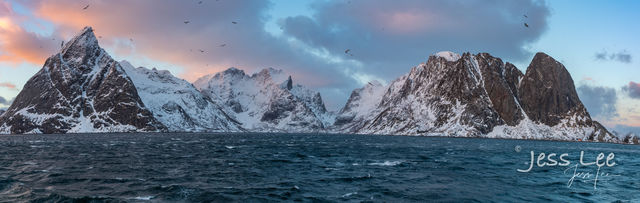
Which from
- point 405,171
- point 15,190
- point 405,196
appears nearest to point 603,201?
point 405,196

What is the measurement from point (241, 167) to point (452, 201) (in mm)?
31940

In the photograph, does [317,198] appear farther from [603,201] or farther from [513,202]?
[603,201]

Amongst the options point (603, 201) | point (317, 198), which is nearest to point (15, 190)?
point (317, 198)

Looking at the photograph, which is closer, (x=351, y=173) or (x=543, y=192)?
(x=543, y=192)

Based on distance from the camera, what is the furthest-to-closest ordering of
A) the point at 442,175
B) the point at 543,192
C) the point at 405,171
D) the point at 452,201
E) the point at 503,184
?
the point at 405,171 → the point at 442,175 → the point at 503,184 → the point at 543,192 → the point at 452,201

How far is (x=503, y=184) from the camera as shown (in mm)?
43188

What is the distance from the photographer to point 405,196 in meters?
34.6

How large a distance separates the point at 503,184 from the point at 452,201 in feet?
45.5

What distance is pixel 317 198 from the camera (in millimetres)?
33156

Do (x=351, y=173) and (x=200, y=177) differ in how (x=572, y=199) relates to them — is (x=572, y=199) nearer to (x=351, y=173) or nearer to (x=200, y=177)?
(x=351, y=173)

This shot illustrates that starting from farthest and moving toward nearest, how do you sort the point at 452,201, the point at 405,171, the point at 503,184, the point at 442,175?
the point at 405,171
the point at 442,175
the point at 503,184
the point at 452,201

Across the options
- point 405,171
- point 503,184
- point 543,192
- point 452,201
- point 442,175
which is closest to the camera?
point 452,201

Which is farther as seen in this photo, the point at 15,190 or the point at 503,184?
the point at 503,184

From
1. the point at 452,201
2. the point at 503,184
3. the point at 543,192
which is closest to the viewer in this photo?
the point at 452,201
